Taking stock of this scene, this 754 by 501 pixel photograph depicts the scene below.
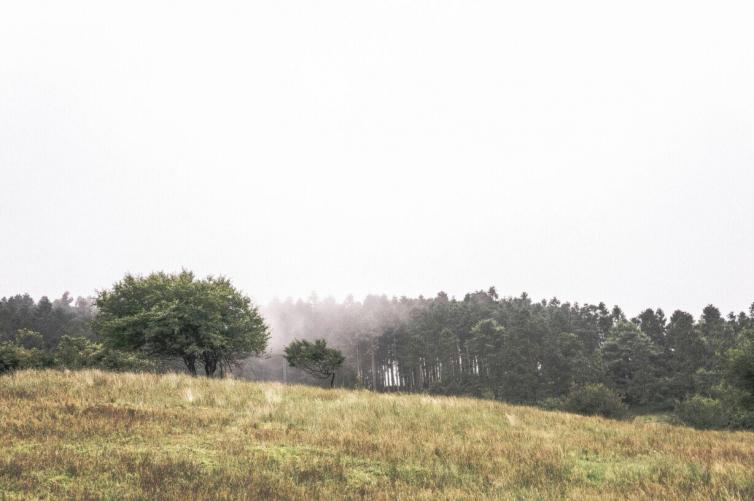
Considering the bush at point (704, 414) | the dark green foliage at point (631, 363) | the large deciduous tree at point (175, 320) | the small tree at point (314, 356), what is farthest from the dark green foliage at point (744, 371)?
the dark green foliage at point (631, 363)

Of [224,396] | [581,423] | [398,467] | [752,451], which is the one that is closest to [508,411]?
[581,423]

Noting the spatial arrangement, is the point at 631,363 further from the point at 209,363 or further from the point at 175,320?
the point at 175,320

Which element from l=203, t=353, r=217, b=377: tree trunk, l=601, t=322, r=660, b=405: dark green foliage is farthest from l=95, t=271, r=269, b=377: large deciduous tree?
l=601, t=322, r=660, b=405: dark green foliage

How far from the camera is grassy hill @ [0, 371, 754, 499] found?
657 centimetres

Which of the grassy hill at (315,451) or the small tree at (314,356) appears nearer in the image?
the grassy hill at (315,451)

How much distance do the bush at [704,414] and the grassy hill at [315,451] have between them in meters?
36.6

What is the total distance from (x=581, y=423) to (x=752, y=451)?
446cm

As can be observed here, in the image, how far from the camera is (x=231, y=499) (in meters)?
5.77

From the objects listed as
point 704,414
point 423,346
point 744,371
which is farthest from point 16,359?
point 423,346

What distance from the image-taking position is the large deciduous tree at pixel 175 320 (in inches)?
1057

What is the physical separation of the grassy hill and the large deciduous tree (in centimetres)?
1252

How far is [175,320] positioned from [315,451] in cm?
2033

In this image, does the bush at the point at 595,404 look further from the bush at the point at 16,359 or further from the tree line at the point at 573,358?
the bush at the point at 16,359

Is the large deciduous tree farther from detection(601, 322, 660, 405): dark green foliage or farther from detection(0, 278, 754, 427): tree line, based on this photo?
detection(601, 322, 660, 405): dark green foliage
